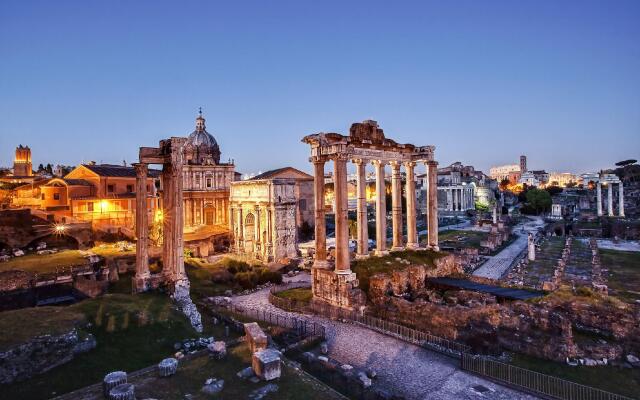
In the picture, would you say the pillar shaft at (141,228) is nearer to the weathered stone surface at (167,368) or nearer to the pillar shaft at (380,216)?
the weathered stone surface at (167,368)

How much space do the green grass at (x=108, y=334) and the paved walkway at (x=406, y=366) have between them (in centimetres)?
542

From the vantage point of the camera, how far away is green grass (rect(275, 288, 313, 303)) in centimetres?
2200

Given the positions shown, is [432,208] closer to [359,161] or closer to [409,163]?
[409,163]

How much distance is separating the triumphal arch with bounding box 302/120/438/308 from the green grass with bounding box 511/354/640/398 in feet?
25.5

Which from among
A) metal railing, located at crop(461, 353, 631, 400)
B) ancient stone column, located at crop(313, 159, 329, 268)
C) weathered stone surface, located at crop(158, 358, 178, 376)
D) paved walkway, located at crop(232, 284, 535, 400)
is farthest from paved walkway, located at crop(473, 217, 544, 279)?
weathered stone surface, located at crop(158, 358, 178, 376)

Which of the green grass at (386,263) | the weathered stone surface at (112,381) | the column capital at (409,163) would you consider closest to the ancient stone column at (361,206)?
the green grass at (386,263)

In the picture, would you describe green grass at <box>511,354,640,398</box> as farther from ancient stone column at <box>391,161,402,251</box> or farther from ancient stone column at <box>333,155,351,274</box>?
ancient stone column at <box>391,161,402,251</box>

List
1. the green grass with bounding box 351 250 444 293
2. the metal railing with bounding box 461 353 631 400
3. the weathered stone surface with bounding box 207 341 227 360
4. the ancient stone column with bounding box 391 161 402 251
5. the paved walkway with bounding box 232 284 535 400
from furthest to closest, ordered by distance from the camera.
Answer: the ancient stone column with bounding box 391 161 402 251
the green grass with bounding box 351 250 444 293
the weathered stone surface with bounding box 207 341 227 360
the paved walkway with bounding box 232 284 535 400
the metal railing with bounding box 461 353 631 400

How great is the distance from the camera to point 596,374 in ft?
39.8

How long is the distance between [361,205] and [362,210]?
30 centimetres

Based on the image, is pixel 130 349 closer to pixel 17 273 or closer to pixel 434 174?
pixel 17 273

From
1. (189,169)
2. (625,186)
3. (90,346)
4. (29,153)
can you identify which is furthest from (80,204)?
(625,186)

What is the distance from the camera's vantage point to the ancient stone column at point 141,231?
66.3 feet

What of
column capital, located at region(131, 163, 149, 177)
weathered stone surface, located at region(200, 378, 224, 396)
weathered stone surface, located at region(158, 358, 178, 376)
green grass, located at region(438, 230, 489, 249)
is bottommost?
green grass, located at region(438, 230, 489, 249)
